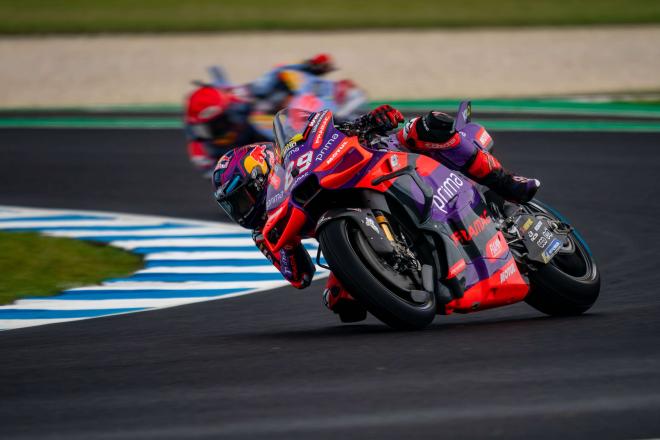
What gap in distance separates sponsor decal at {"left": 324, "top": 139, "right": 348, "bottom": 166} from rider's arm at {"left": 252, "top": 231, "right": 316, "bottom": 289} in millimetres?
578

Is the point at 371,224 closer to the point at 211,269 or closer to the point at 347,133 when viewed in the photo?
the point at 347,133

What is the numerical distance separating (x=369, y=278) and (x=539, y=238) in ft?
4.57

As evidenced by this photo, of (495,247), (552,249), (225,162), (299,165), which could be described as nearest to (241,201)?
(225,162)

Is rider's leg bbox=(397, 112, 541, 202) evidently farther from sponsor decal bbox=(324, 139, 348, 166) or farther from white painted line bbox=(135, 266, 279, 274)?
white painted line bbox=(135, 266, 279, 274)

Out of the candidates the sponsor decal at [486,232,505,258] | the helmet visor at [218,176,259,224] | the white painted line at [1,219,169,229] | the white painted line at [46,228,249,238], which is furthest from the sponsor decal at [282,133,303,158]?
the white painted line at [1,219,169,229]

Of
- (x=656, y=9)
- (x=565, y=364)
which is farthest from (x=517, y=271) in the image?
(x=656, y=9)

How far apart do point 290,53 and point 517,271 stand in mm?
17469

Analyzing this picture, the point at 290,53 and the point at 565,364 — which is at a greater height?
the point at 565,364

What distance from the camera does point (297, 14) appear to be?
29844mm

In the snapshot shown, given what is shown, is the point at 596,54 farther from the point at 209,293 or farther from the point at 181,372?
the point at 181,372

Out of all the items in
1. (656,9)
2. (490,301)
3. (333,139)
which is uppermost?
(333,139)

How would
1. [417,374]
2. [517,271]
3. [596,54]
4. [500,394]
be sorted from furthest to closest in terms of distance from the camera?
[596,54]
[517,271]
[417,374]
[500,394]

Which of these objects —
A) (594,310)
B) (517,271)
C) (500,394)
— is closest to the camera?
(500,394)

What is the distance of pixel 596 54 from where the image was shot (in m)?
22.8
